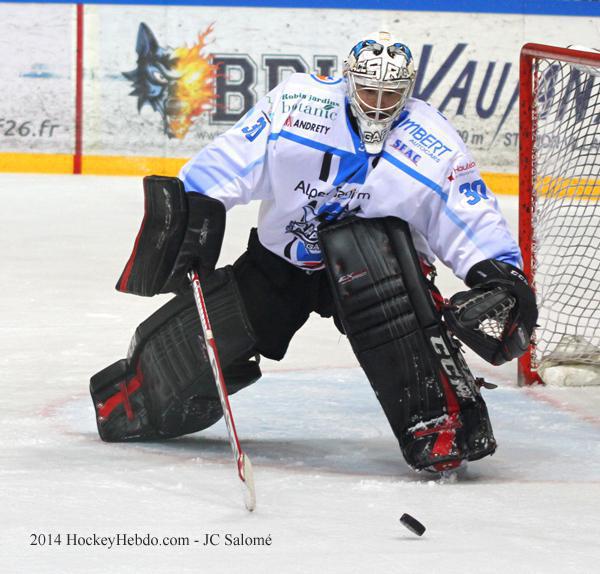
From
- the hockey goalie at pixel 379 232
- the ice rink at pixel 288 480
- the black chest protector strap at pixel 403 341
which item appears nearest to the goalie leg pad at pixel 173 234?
the hockey goalie at pixel 379 232

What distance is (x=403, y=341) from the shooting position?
2.82 metres

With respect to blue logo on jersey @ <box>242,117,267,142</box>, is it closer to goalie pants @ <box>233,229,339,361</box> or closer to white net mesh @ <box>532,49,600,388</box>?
goalie pants @ <box>233,229,339,361</box>

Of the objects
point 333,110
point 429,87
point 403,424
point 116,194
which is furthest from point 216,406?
point 429,87

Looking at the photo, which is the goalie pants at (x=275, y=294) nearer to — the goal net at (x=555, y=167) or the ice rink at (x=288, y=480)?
the ice rink at (x=288, y=480)

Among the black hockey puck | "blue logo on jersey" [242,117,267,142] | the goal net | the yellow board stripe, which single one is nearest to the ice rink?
the black hockey puck

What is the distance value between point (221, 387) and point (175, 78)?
6378 mm

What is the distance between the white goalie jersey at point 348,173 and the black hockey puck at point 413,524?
693 mm

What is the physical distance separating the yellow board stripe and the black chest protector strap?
6.11m

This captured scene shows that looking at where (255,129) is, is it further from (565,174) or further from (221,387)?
(565,174)

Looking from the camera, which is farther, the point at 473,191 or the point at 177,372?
the point at 177,372

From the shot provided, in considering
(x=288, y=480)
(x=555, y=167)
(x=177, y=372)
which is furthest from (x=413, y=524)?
(x=555, y=167)

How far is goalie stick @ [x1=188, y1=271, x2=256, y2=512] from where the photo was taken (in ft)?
8.32

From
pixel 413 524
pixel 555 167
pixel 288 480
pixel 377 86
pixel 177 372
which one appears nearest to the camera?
pixel 413 524

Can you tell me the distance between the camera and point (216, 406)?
3076mm
